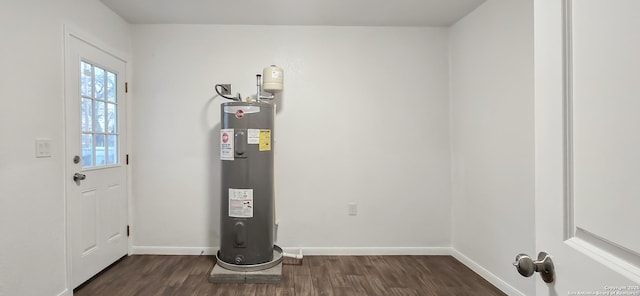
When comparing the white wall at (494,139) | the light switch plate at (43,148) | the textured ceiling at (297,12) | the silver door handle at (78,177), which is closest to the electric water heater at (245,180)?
the textured ceiling at (297,12)

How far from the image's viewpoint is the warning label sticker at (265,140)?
7.70ft

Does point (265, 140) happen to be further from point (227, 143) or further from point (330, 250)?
point (330, 250)

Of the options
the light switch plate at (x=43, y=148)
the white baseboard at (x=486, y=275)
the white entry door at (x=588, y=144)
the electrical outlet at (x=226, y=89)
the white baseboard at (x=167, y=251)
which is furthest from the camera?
the white baseboard at (x=167, y=251)

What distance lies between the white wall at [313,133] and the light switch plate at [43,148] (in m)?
0.95

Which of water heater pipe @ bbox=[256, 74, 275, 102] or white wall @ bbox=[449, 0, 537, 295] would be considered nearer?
white wall @ bbox=[449, 0, 537, 295]

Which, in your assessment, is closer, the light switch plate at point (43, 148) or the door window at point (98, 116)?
the light switch plate at point (43, 148)

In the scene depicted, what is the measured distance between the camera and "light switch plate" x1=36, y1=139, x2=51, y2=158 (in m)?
1.77

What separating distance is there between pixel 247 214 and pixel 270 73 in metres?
1.30

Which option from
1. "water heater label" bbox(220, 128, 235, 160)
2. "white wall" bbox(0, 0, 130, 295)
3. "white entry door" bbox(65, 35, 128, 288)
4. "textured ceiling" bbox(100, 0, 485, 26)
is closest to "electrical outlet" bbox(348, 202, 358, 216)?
"water heater label" bbox(220, 128, 235, 160)

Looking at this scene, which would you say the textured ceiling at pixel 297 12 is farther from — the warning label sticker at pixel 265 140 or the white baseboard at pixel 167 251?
the white baseboard at pixel 167 251

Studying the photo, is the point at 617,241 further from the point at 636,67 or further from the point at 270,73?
the point at 270,73

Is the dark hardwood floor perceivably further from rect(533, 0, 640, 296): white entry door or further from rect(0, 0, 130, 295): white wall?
rect(533, 0, 640, 296): white entry door

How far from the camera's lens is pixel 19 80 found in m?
1.66

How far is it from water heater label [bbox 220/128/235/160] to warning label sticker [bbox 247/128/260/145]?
13 cm
